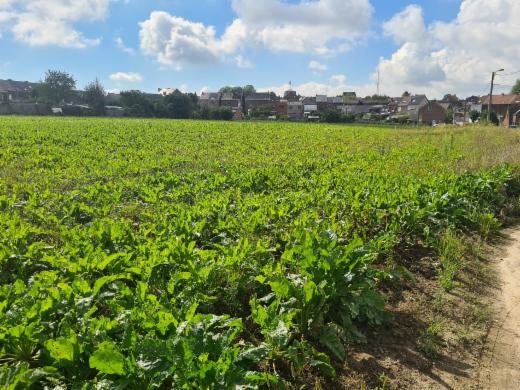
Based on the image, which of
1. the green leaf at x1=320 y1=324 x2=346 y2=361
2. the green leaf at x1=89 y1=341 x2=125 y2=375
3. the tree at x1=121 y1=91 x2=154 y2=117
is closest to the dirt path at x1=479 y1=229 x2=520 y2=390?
the green leaf at x1=320 y1=324 x2=346 y2=361

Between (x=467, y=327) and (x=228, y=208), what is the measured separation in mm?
4439

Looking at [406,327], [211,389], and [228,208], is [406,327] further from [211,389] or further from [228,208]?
[228,208]

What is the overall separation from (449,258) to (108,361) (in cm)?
503

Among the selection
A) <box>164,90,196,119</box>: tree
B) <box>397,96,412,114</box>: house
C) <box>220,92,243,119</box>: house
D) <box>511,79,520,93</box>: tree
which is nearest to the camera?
<box>164,90,196,119</box>: tree

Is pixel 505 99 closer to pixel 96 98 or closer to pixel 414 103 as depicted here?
pixel 414 103

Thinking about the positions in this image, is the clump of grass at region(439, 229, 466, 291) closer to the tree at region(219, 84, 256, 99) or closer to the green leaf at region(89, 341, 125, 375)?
the green leaf at region(89, 341, 125, 375)

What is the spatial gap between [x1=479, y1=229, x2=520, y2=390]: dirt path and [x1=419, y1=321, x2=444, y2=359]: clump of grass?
1.37 ft

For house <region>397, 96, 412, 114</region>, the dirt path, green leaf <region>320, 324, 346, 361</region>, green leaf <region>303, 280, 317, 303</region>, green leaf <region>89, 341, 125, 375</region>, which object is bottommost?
the dirt path

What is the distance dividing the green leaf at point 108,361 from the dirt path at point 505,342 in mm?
3046

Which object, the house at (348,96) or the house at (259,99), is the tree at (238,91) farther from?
the house at (348,96)

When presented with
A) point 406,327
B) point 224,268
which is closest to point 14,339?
point 224,268

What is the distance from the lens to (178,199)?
29.2 ft

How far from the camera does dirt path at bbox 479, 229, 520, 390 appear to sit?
3.55m

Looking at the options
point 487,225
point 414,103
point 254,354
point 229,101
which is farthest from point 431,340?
point 229,101
